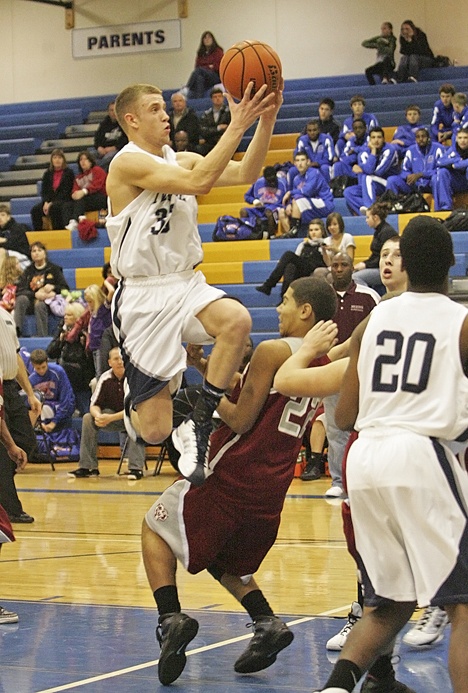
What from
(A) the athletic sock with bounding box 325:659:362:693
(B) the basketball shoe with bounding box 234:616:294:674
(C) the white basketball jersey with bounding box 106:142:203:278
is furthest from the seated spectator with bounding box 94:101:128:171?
(A) the athletic sock with bounding box 325:659:362:693

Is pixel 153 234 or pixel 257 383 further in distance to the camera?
pixel 153 234

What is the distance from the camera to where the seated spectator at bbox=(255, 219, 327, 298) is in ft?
40.9

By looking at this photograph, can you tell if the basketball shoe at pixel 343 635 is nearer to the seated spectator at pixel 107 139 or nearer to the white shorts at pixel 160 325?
Answer: the white shorts at pixel 160 325

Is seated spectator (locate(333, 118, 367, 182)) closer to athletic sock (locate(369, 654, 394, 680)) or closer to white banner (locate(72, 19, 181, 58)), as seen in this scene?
white banner (locate(72, 19, 181, 58))

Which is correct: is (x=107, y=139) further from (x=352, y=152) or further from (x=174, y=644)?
(x=174, y=644)

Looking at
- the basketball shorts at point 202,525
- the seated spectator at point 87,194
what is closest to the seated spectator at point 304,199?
the seated spectator at point 87,194

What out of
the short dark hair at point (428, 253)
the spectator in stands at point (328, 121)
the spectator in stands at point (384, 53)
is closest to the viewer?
the short dark hair at point (428, 253)

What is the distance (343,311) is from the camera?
8.95 m

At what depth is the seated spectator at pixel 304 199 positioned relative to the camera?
46.5 feet

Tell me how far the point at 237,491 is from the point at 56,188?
1270 cm

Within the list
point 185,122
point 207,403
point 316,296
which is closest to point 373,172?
point 185,122

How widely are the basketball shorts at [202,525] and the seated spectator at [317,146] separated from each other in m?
10.8

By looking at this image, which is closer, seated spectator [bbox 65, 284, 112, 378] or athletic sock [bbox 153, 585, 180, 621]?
athletic sock [bbox 153, 585, 180, 621]

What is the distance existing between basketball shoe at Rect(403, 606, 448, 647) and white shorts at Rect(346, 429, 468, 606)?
1534 mm
